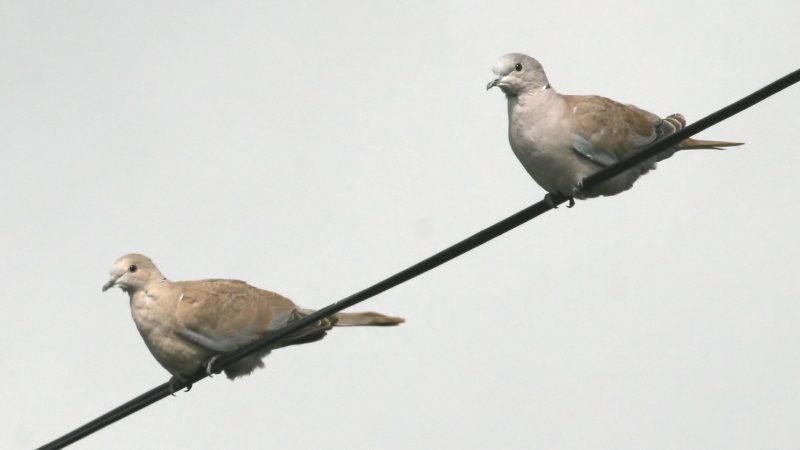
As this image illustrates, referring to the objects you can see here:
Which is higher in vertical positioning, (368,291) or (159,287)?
(159,287)

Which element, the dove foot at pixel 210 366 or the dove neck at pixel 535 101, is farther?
the dove foot at pixel 210 366

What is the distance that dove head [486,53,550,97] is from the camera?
347 inches

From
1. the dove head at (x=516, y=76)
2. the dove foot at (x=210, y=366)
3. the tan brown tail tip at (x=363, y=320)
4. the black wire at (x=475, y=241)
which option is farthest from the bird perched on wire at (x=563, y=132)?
the dove foot at (x=210, y=366)

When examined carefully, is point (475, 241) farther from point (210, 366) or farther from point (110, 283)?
point (110, 283)

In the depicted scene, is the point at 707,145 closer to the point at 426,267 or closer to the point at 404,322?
the point at 404,322

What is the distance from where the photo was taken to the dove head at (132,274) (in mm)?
9836

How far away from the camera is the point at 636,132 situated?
914cm

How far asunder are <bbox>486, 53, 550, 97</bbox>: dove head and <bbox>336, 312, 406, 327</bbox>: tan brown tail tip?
189cm

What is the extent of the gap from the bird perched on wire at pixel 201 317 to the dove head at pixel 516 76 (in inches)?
71.5

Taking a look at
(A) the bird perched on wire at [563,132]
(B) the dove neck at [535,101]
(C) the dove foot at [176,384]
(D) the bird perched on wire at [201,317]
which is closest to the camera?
(A) the bird perched on wire at [563,132]

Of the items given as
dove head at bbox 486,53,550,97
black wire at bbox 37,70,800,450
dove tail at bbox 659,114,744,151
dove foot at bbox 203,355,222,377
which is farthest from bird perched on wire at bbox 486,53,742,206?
dove foot at bbox 203,355,222,377

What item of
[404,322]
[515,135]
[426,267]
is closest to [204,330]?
[404,322]

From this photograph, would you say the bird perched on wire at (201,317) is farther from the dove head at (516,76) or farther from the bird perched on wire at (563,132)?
the dove head at (516,76)

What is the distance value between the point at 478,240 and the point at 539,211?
0.39 metres
